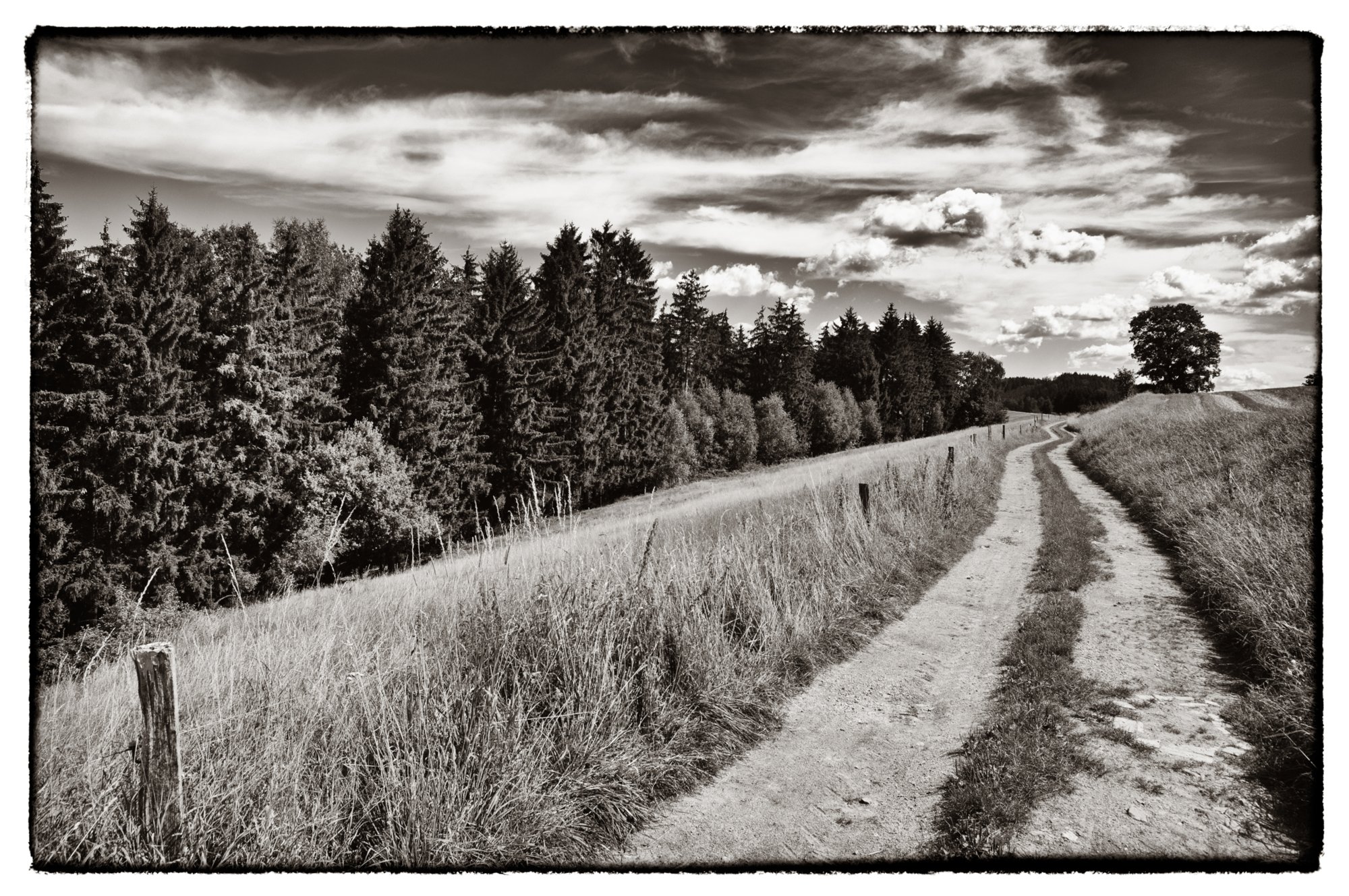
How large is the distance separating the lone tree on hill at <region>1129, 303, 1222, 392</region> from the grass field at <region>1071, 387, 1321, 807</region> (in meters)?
0.49

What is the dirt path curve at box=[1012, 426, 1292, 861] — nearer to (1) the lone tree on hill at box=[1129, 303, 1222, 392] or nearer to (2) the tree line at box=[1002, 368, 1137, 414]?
(1) the lone tree on hill at box=[1129, 303, 1222, 392]

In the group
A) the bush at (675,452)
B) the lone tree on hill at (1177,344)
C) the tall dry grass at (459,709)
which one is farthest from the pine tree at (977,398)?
the tall dry grass at (459,709)

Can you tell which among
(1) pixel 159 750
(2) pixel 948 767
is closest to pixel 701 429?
(2) pixel 948 767

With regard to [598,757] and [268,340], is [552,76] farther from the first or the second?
[268,340]

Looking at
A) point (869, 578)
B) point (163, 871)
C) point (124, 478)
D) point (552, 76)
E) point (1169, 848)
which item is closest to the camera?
point (163, 871)

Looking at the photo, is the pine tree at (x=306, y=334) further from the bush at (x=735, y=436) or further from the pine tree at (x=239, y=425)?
the bush at (x=735, y=436)

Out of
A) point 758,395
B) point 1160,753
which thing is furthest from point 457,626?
point 758,395

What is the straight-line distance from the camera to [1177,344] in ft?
17.0

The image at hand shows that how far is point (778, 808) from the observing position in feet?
11.3

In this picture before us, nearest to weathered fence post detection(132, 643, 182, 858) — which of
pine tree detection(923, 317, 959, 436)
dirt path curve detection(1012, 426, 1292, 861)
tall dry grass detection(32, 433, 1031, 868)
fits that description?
tall dry grass detection(32, 433, 1031, 868)

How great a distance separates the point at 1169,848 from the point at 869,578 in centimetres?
467

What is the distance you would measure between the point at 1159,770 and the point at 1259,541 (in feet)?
12.3

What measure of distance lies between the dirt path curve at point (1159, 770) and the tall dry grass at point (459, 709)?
74.4 inches

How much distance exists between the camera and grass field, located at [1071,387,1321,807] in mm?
3559
